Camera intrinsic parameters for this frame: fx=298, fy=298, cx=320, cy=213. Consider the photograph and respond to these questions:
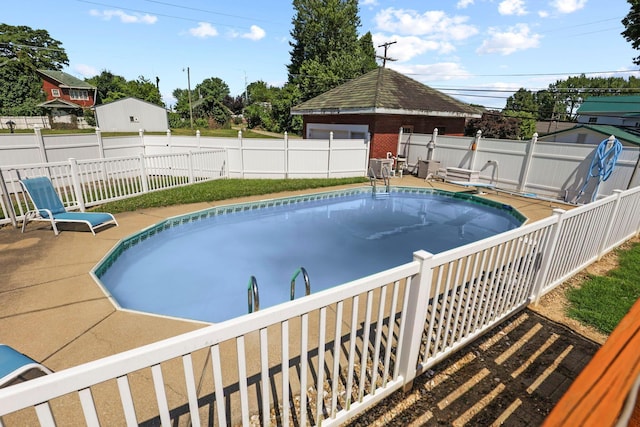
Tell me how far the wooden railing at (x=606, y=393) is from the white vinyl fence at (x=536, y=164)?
11310 millimetres

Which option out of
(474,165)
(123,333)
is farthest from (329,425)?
(474,165)

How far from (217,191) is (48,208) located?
4520 millimetres

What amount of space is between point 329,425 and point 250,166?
37.7ft

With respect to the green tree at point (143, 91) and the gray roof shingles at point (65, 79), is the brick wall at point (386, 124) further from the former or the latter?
the gray roof shingles at point (65, 79)

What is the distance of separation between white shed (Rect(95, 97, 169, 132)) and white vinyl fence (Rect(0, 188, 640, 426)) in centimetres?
3869

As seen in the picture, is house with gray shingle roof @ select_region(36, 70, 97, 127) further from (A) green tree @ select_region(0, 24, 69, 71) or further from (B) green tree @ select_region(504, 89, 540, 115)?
(B) green tree @ select_region(504, 89, 540, 115)

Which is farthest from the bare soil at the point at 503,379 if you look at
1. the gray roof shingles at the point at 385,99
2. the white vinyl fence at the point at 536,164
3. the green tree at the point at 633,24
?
the green tree at the point at 633,24

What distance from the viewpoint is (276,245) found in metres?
8.01

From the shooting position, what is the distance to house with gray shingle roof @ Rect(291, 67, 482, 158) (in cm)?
1449

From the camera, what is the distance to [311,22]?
111ft

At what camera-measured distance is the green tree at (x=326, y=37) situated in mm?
30922

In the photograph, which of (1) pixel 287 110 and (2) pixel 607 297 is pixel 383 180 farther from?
(1) pixel 287 110

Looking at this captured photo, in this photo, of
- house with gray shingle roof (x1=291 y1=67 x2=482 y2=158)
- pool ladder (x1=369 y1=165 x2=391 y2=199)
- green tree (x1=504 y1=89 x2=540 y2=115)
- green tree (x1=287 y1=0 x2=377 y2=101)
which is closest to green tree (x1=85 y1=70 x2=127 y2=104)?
green tree (x1=287 y1=0 x2=377 y2=101)

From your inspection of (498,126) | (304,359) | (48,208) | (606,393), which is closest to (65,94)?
(48,208)
